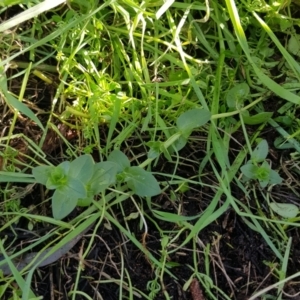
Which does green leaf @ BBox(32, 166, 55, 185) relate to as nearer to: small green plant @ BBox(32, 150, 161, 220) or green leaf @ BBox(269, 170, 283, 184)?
small green plant @ BBox(32, 150, 161, 220)

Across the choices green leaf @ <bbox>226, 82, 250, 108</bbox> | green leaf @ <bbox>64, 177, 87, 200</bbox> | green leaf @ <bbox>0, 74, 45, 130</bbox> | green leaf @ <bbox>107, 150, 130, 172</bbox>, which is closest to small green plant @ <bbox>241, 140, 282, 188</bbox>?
green leaf @ <bbox>226, 82, 250, 108</bbox>

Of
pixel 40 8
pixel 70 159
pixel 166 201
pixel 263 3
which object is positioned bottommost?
pixel 166 201

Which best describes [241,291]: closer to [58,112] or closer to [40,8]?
[58,112]

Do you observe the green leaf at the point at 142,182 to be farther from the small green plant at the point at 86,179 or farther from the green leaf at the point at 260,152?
the green leaf at the point at 260,152

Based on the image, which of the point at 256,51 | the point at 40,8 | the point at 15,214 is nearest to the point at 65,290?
the point at 15,214

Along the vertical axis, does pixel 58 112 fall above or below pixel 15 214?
above

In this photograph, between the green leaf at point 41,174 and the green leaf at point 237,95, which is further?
the green leaf at point 237,95

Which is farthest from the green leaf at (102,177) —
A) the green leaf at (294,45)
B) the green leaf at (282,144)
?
the green leaf at (294,45)
